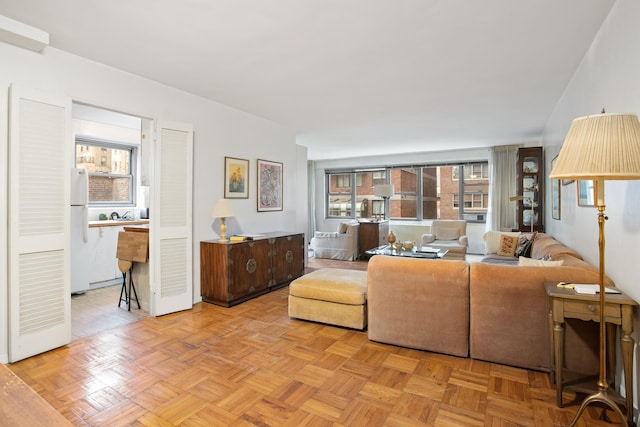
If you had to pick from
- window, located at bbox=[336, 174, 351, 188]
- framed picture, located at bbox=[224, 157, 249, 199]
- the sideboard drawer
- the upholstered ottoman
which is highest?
window, located at bbox=[336, 174, 351, 188]

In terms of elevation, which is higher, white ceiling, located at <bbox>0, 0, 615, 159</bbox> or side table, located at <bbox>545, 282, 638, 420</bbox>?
white ceiling, located at <bbox>0, 0, 615, 159</bbox>

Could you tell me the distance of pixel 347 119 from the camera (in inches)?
201

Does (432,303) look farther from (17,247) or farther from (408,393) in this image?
(17,247)

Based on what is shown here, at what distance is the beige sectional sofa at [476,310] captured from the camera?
2.27 meters

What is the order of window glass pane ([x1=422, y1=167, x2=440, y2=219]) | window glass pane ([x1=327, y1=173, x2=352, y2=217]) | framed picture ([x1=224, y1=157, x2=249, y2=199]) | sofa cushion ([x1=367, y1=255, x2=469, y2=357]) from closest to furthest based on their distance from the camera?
sofa cushion ([x1=367, y1=255, x2=469, y2=357]) → framed picture ([x1=224, y1=157, x2=249, y2=199]) → window glass pane ([x1=422, y1=167, x2=440, y2=219]) → window glass pane ([x1=327, y1=173, x2=352, y2=217])

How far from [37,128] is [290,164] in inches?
141

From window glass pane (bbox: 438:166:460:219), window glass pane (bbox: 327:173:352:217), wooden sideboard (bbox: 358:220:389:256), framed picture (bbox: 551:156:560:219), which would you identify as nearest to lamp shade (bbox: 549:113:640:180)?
framed picture (bbox: 551:156:560:219)

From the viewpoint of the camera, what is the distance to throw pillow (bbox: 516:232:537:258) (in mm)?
4598

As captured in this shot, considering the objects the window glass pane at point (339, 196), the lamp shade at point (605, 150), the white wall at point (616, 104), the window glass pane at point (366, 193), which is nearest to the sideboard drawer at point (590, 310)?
the white wall at point (616, 104)

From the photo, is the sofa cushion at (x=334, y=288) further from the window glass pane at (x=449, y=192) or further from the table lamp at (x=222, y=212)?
the window glass pane at (x=449, y=192)

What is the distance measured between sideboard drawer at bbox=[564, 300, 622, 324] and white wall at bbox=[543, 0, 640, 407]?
152 millimetres

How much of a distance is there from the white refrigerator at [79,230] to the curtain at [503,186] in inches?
291

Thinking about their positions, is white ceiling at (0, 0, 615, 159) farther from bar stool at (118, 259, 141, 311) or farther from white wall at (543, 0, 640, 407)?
bar stool at (118, 259, 141, 311)

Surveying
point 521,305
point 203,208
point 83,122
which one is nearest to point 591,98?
point 521,305
